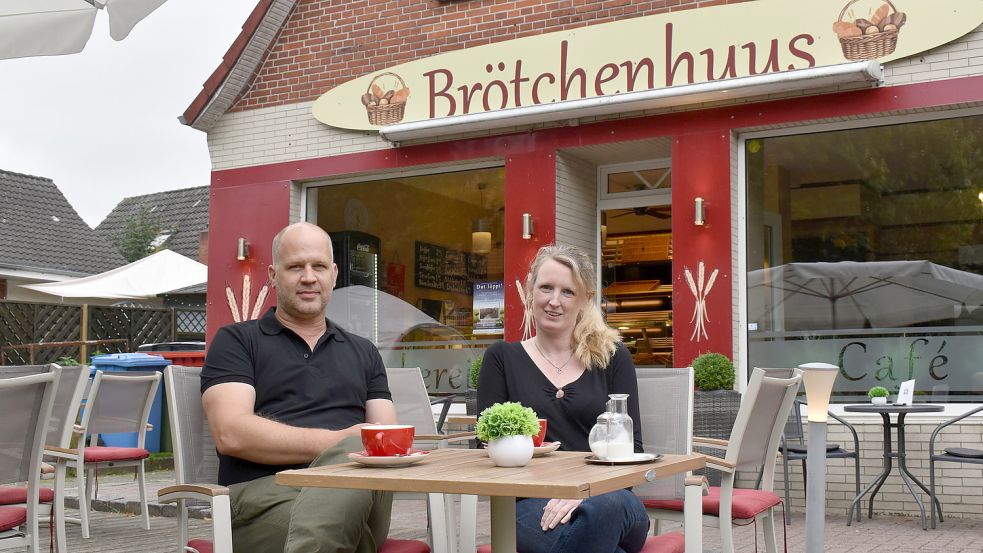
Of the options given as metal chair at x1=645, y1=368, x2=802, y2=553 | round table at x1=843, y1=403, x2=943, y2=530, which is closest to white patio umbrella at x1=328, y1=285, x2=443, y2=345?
round table at x1=843, y1=403, x2=943, y2=530

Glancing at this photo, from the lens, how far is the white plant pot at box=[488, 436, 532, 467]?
278 cm

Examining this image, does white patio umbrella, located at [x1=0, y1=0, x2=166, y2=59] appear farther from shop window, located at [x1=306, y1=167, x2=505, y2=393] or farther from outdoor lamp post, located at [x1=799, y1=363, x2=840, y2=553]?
shop window, located at [x1=306, y1=167, x2=505, y2=393]

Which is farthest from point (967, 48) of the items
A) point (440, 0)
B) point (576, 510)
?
point (576, 510)

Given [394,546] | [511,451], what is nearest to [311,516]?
[394,546]

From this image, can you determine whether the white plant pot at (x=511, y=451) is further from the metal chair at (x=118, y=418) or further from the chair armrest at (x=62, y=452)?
the metal chair at (x=118, y=418)

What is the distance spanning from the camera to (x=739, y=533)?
6.99 m

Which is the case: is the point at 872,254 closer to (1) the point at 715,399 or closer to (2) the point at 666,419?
(1) the point at 715,399

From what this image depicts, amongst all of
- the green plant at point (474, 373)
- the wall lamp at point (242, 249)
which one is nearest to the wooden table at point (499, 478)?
the green plant at point (474, 373)

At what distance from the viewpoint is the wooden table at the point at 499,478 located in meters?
2.38

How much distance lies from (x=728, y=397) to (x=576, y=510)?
492 cm

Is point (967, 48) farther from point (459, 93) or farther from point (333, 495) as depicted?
point (333, 495)

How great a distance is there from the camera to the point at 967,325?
7.73 metres

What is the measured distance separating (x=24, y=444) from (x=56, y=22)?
2013 mm

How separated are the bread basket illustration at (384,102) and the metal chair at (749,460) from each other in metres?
6.21
